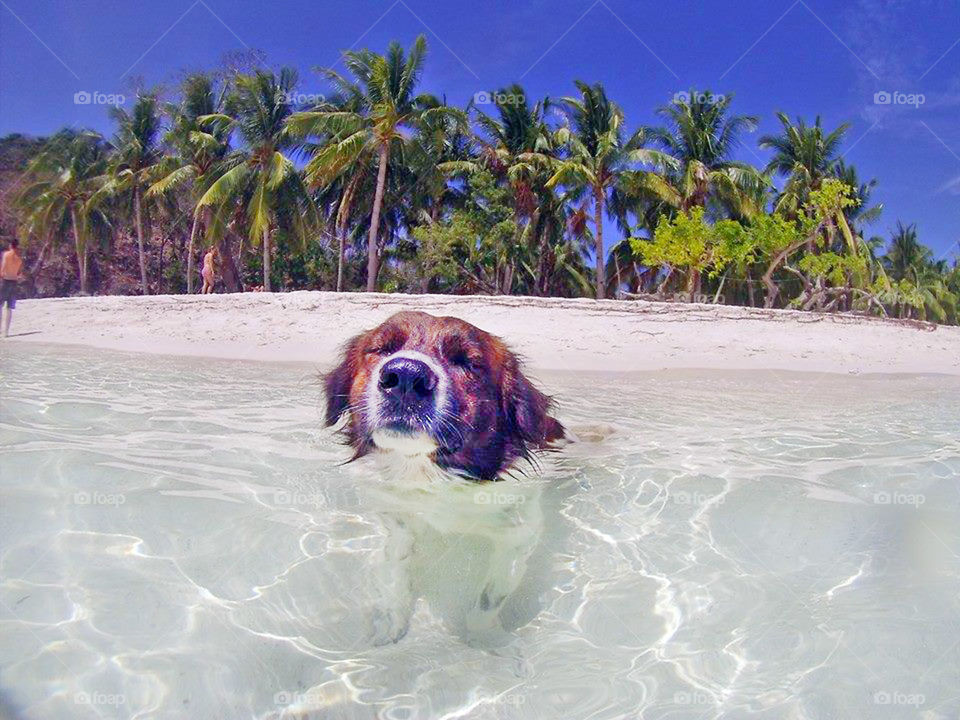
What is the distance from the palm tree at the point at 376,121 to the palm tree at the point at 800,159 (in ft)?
61.3

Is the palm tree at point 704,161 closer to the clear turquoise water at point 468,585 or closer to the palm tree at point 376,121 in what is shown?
the palm tree at point 376,121

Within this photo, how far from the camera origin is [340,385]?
4.15 m

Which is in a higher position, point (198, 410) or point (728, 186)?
point (728, 186)

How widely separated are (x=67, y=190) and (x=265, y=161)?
12.8m

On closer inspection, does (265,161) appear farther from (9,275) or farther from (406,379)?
(406,379)

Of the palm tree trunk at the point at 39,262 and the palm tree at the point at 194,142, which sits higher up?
the palm tree at the point at 194,142

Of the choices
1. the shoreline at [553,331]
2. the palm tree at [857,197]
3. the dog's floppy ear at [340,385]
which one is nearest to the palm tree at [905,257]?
the palm tree at [857,197]

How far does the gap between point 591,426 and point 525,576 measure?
2.56 meters

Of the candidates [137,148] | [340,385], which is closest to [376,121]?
[137,148]

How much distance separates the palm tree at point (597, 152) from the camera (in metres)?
29.5

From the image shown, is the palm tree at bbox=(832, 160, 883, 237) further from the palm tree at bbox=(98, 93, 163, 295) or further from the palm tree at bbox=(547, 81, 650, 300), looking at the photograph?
the palm tree at bbox=(98, 93, 163, 295)

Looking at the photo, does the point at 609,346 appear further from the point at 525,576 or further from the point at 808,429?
the point at 525,576

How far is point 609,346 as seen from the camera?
39.5ft

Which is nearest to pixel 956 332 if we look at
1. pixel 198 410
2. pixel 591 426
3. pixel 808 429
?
pixel 808 429
